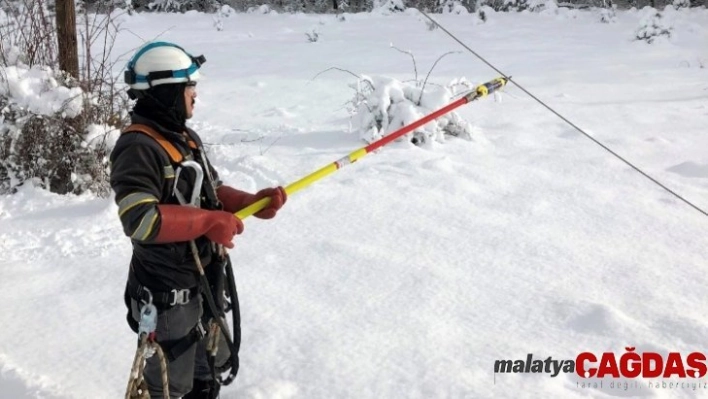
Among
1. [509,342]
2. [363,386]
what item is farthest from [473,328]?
[363,386]

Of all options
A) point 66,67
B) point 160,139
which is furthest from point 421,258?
point 66,67

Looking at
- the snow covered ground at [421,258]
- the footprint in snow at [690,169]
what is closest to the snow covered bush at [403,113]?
the snow covered ground at [421,258]

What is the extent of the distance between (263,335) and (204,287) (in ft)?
2.53

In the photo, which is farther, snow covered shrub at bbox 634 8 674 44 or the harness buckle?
Answer: snow covered shrub at bbox 634 8 674 44

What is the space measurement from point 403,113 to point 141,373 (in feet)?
11.4

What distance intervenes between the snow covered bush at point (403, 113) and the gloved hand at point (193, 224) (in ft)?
10.5

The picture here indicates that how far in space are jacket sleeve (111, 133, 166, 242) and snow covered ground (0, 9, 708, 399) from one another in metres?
0.88

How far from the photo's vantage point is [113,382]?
2348mm

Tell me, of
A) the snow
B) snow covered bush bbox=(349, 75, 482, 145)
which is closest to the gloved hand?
the snow

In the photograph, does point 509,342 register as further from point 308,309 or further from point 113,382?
point 113,382

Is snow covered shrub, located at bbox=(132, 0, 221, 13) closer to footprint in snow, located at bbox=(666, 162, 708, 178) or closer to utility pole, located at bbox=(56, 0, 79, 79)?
utility pole, located at bbox=(56, 0, 79, 79)

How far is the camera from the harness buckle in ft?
6.21

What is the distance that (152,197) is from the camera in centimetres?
166

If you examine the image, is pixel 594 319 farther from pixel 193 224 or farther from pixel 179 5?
pixel 179 5
